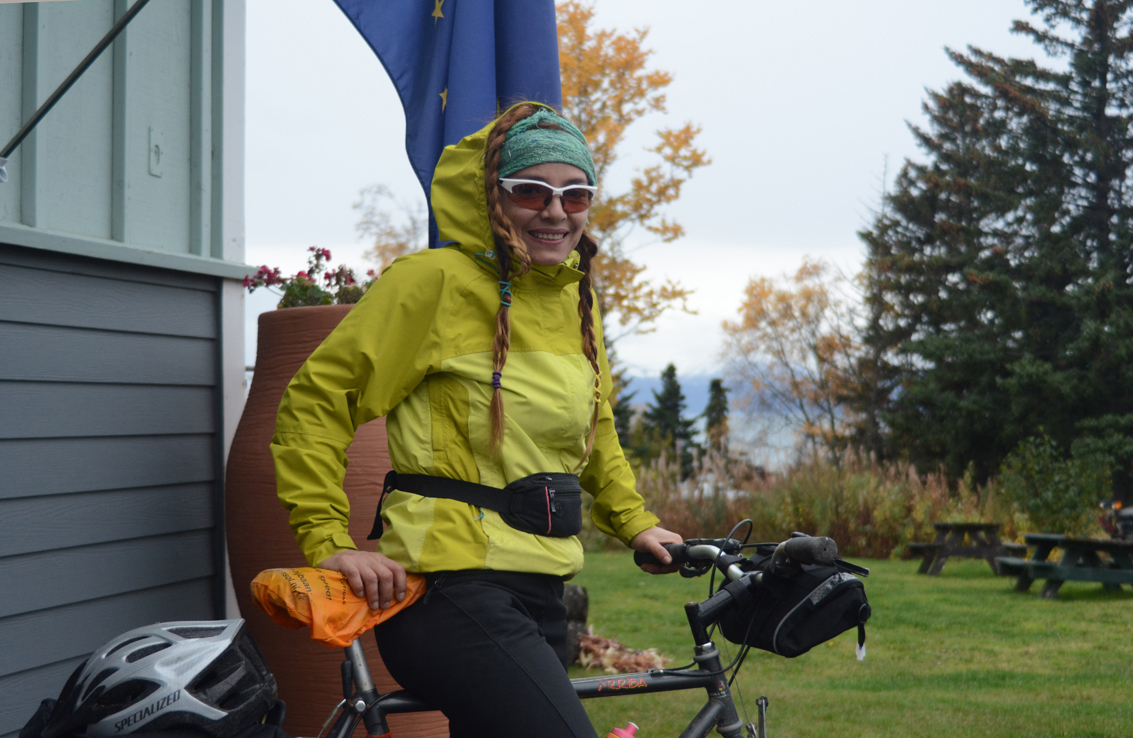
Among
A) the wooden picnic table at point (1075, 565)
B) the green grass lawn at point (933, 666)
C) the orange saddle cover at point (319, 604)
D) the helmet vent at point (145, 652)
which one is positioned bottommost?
the green grass lawn at point (933, 666)

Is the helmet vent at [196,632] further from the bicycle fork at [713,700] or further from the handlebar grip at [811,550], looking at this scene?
the handlebar grip at [811,550]

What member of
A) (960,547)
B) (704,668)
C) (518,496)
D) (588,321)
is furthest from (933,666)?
(518,496)

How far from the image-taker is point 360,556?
67.0 inches

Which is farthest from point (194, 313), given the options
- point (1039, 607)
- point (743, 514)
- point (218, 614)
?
point (743, 514)

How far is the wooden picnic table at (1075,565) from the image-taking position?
784 cm

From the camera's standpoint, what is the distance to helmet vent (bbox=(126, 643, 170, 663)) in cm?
173

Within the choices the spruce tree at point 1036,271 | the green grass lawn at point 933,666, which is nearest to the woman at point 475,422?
the green grass lawn at point 933,666

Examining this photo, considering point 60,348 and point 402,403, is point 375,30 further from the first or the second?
point 402,403

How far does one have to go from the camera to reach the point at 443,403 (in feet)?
6.04

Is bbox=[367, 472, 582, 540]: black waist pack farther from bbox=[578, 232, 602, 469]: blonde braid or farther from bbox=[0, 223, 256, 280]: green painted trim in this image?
bbox=[0, 223, 256, 280]: green painted trim

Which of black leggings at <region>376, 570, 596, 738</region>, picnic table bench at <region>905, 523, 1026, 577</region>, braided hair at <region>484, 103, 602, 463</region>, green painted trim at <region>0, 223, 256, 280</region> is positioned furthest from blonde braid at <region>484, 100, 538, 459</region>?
picnic table bench at <region>905, 523, 1026, 577</region>

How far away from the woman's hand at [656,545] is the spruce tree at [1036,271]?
19561 millimetres

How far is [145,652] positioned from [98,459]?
57.4 inches

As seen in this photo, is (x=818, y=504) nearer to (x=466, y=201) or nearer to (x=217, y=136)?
(x=217, y=136)
